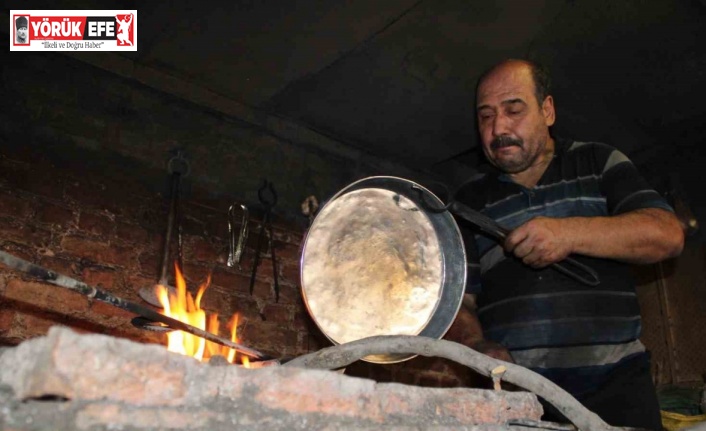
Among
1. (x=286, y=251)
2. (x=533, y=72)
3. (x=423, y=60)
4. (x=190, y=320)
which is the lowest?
(x=190, y=320)

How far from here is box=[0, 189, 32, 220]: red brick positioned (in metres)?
2.09

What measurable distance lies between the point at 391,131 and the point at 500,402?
2177 mm

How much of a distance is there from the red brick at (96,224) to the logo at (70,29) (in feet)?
2.12

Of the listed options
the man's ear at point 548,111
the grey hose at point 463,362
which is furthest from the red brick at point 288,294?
the grey hose at point 463,362

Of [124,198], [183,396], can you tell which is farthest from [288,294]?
[183,396]

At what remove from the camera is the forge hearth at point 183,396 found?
0.64 m

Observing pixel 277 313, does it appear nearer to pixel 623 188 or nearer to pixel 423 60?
pixel 423 60

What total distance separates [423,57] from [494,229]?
44.2 inches

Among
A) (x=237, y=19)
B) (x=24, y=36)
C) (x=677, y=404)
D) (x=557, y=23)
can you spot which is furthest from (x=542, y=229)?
(x=24, y=36)

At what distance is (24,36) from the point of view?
2227mm

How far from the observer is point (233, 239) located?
2.58 m

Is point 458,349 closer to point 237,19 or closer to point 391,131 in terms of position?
point 237,19

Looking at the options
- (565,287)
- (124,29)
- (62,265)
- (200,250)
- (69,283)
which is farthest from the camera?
(200,250)

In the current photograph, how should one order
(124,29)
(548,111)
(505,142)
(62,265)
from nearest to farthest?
(505,142), (548,111), (62,265), (124,29)
